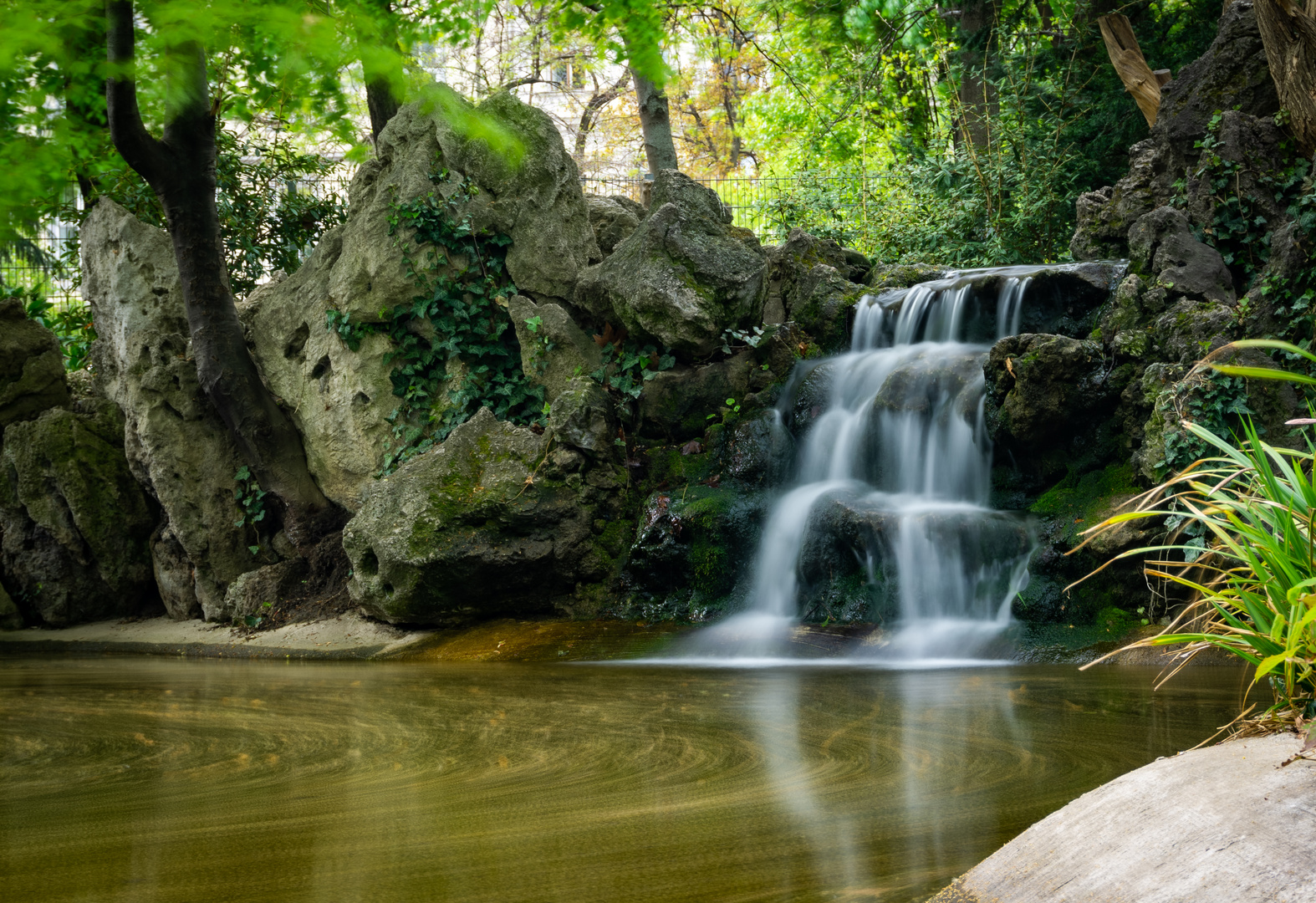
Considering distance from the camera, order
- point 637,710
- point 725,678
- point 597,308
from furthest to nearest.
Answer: point 597,308
point 725,678
point 637,710

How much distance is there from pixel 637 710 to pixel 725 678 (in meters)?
1.14

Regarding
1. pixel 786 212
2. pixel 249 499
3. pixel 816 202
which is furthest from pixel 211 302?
pixel 816 202

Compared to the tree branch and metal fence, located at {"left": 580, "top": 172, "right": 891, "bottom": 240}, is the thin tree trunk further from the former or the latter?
the tree branch

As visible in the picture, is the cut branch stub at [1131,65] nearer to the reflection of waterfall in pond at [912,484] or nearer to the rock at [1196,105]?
the rock at [1196,105]

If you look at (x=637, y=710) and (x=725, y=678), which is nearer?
(x=637, y=710)

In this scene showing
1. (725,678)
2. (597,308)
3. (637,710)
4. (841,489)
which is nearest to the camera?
(637,710)

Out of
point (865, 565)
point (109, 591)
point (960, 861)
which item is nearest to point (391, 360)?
point (109, 591)

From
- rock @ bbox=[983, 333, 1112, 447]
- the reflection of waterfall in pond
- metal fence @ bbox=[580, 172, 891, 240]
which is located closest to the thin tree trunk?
metal fence @ bbox=[580, 172, 891, 240]

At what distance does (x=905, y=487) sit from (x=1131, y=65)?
6.75 meters

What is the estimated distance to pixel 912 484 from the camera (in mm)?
7305

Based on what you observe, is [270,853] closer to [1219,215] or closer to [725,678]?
[725,678]

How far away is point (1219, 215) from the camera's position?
24.5 feet

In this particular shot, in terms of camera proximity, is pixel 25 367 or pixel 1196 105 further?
pixel 25 367

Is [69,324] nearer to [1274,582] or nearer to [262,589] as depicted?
[262,589]
